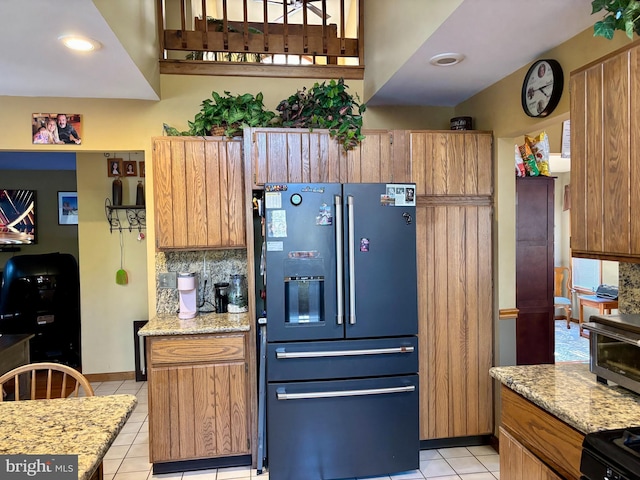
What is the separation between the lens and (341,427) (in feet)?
8.27

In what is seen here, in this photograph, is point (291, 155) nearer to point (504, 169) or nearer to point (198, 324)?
point (198, 324)

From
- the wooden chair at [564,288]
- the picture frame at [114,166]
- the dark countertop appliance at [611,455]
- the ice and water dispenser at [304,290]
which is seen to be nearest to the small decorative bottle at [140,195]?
the picture frame at [114,166]

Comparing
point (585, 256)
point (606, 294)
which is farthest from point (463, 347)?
point (606, 294)

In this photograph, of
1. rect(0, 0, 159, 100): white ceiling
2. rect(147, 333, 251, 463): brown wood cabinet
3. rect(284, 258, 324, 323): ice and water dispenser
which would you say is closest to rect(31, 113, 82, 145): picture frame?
rect(0, 0, 159, 100): white ceiling

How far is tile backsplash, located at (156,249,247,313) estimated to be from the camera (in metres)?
3.11

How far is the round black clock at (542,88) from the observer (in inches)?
87.8

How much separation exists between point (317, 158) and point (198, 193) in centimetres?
82

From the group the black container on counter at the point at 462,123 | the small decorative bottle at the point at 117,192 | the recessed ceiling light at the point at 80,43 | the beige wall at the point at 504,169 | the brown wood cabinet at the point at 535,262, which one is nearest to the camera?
the recessed ceiling light at the point at 80,43

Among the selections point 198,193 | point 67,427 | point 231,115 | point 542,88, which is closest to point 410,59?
point 542,88

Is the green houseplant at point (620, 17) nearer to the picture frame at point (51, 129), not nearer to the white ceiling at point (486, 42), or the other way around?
the white ceiling at point (486, 42)

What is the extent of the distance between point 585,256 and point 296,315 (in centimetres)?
152

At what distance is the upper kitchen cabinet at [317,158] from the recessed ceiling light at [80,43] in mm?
927

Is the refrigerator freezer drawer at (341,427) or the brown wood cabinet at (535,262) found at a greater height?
the brown wood cabinet at (535,262)

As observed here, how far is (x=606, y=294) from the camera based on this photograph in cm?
548
